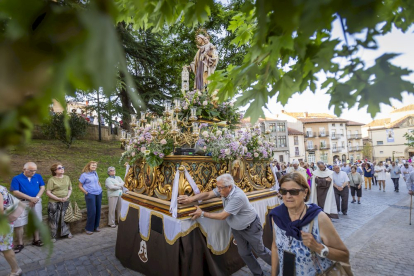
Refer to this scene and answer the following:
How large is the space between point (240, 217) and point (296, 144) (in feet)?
155

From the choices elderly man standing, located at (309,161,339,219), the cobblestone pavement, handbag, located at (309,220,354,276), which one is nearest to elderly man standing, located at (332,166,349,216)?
elderly man standing, located at (309,161,339,219)

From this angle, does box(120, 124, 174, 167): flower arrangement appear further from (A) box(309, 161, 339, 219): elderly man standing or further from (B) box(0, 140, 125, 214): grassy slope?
(A) box(309, 161, 339, 219): elderly man standing

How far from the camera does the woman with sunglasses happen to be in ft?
6.54

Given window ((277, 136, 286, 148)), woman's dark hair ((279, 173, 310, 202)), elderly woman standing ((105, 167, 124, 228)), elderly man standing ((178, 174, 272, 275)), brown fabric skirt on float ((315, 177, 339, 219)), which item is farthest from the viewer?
window ((277, 136, 286, 148))

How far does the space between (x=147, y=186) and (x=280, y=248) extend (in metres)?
2.84

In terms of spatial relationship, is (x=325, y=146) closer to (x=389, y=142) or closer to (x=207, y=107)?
(x=389, y=142)

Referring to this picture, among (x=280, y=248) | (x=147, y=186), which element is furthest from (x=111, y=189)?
(x=280, y=248)

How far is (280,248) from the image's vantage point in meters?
2.30

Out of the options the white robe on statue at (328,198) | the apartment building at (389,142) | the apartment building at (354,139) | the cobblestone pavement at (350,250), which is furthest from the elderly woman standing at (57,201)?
the apartment building at (354,139)

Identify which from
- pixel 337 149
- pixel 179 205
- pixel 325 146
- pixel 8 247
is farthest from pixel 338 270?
pixel 337 149

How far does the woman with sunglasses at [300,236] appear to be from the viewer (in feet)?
6.54

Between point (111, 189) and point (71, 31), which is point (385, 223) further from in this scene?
point (71, 31)

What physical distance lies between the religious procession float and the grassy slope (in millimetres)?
4199

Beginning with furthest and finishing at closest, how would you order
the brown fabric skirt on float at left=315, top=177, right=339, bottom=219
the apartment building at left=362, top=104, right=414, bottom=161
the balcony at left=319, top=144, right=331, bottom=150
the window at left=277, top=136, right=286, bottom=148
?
the apartment building at left=362, top=104, right=414, bottom=161 < the balcony at left=319, top=144, right=331, bottom=150 < the window at left=277, top=136, right=286, bottom=148 < the brown fabric skirt on float at left=315, top=177, right=339, bottom=219
